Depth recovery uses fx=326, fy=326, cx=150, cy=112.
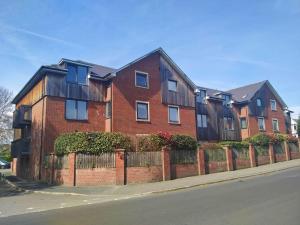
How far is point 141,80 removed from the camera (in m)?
28.0

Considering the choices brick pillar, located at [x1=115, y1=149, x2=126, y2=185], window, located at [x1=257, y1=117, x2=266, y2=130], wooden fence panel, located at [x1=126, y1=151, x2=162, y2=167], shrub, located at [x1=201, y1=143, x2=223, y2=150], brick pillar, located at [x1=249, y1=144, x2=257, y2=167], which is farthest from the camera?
window, located at [x1=257, y1=117, x2=266, y2=130]

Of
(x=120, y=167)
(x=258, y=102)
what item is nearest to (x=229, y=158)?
(x=120, y=167)

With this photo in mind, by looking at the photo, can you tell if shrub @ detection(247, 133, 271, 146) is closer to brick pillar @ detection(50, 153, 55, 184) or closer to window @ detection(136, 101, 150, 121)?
window @ detection(136, 101, 150, 121)

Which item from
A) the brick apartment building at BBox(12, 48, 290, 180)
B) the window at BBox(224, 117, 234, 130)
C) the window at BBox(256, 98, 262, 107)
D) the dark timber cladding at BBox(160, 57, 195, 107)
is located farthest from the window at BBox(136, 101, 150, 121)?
the window at BBox(256, 98, 262, 107)

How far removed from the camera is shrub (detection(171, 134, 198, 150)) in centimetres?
2167

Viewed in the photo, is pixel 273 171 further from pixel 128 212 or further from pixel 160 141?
pixel 128 212

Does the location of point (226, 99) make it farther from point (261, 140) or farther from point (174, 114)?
point (174, 114)

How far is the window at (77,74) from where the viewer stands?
2531 centimetres

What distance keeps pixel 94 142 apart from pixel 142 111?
8.83 metres

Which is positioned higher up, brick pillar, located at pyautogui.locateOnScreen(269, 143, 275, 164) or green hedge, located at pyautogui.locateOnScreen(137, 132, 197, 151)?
green hedge, located at pyautogui.locateOnScreen(137, 132, 197, 151)

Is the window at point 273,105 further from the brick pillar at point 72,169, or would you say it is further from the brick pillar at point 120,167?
the brick pillar at point 72,169

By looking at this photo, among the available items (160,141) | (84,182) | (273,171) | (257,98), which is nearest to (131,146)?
(160,141)

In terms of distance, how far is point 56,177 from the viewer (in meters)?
20.6

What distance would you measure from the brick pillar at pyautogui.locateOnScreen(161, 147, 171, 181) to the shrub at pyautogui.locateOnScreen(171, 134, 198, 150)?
115 cm
